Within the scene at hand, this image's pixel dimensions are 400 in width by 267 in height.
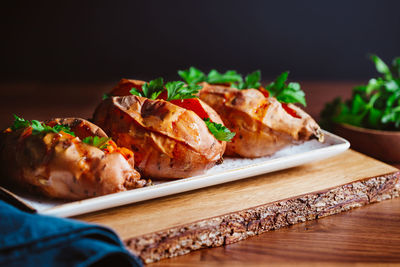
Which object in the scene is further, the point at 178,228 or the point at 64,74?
the point at 64,74

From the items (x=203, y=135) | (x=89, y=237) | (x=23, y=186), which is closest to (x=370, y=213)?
(x=203, y=135)

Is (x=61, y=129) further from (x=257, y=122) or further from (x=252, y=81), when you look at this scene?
(x=252, y=81)

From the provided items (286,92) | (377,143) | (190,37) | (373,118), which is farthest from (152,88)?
(190,37)

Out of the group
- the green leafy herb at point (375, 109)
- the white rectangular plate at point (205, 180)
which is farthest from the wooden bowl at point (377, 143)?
the white rectangular plate at point (205, 180)

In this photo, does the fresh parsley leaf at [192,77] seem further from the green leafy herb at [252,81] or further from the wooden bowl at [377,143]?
the wooden bowl at [377,143]

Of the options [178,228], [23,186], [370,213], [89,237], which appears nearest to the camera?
[89,237]

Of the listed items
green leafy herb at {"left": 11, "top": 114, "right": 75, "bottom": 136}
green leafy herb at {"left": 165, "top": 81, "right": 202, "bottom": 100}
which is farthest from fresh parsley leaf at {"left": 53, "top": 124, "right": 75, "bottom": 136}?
green leafy herb at {"left": 165, "top": 81, "right": 202, "bottom": 100}

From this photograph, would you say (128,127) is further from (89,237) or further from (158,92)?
(89,237)
